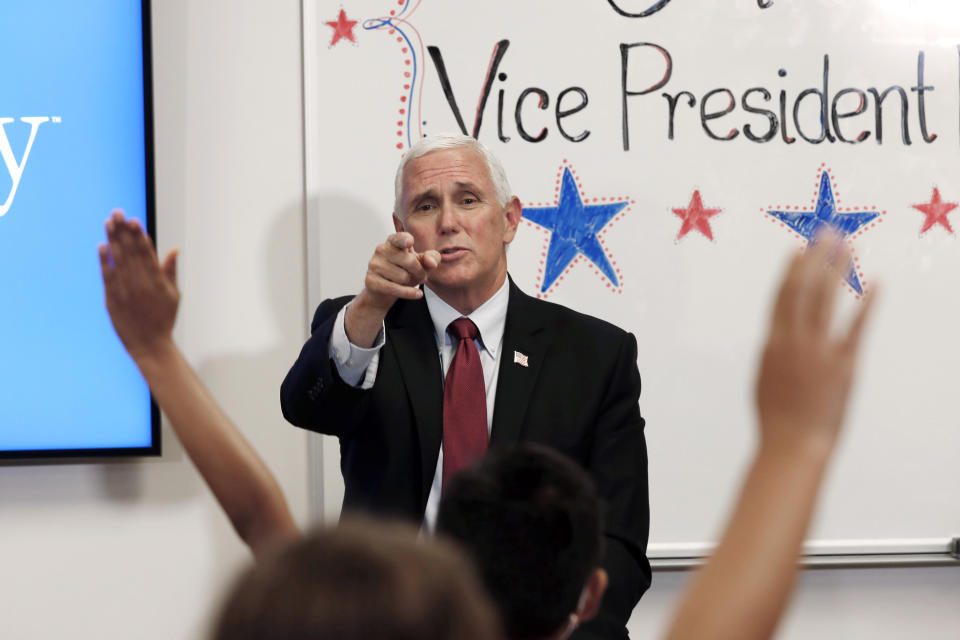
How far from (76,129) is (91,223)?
0.65ft

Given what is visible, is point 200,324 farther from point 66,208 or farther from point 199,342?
point 66,208

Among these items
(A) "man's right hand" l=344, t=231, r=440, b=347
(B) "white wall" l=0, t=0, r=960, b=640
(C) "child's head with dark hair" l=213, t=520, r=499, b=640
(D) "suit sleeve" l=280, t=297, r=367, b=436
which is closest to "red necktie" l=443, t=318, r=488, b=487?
(D) "suit sleeve" l=280, t=297, r=367, b=436

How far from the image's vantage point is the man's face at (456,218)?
1777mm

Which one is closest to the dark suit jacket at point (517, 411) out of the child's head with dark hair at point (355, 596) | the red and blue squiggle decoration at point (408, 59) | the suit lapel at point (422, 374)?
the suit lapel at point (422, 374)

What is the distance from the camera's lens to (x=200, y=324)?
7.13 feet

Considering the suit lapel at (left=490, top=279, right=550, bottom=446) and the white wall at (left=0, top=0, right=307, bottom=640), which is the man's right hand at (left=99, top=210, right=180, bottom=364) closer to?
the suit lapel at (left=490, top=279, right=550, bottom=446)

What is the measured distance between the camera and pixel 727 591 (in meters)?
0.60

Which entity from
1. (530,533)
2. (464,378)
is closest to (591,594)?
(530,533)

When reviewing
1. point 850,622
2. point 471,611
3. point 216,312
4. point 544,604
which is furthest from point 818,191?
point 471,611

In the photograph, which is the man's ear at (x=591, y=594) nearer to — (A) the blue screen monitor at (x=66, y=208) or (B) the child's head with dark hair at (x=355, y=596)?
(B) the child's head with dark hair at (x=355, y=596)

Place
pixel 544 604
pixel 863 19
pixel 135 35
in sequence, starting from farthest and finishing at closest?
pixel 863 19 < pixel 135 35 < pixel 544 604

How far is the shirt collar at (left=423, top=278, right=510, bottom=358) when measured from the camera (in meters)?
1.83

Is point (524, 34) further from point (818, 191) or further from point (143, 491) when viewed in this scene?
point (143, 491)

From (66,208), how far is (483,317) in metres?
0.95
